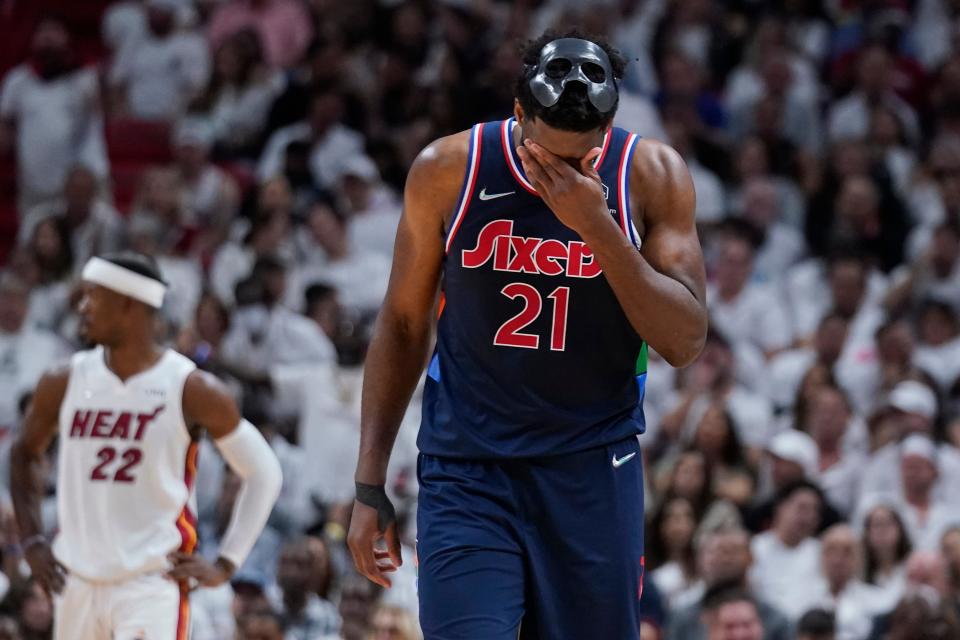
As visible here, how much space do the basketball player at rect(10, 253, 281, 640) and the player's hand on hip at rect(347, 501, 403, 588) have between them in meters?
1.76

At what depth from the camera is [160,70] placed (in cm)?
1427

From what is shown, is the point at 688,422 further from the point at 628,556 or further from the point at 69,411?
the point at 628,556

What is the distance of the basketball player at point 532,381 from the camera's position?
14.0 feet

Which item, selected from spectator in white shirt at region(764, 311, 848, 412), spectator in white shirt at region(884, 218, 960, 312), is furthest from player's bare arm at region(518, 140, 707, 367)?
spectator in white shirt at region(884, 218, 960, 312)

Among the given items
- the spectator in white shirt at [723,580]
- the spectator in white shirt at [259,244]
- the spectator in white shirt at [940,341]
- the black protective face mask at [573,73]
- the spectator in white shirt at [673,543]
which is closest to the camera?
the black protective face mask at [573,73]

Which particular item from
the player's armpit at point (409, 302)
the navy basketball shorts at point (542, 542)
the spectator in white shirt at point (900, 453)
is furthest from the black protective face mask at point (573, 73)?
the spectator in white shirt at point (900, 453)

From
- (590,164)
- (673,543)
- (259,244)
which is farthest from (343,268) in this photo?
(590,164)

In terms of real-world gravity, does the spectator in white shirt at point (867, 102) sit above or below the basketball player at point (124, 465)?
above

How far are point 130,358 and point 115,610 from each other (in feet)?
2.99

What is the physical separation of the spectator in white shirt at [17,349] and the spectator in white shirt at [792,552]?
474 cm

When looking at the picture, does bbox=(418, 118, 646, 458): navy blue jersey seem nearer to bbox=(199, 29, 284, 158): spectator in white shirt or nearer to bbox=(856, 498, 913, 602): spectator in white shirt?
bbox=(856, 498, 913, 602): spectator in white shirt

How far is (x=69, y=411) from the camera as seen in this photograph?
625 centimetres

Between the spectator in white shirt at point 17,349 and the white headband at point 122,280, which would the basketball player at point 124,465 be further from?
the spectator in white shirt at point 17,349

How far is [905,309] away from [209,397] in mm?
6005
